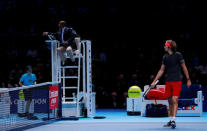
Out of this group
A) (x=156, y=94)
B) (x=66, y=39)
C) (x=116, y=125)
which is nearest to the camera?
(x=116, y=125)

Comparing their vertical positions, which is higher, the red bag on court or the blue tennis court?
the red bag on court

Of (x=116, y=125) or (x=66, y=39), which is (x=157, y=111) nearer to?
(x=116, y=125)

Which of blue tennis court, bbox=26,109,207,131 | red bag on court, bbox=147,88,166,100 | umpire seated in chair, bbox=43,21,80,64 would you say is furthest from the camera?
red bag on court, bbox=147,88,166,100

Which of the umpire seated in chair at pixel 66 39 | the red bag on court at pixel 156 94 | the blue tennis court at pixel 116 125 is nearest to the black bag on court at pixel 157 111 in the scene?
the red bag on court at pixel 156 94

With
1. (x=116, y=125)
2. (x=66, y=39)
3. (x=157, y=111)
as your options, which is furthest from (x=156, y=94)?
(x=66, y=39)

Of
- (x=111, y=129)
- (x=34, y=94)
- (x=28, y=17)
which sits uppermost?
(x=28, y=17)

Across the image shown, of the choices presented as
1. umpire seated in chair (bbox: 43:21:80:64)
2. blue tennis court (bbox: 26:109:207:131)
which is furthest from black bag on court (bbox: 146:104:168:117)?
umpire seated in chair (bbox: 43:21:80:64)

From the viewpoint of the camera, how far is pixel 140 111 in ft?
44.3

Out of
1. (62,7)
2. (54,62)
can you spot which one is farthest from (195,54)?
(54,62)

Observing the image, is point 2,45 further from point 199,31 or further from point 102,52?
point 199,31

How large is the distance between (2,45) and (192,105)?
36.5 ft

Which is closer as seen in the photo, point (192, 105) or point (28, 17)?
point (192, 105)

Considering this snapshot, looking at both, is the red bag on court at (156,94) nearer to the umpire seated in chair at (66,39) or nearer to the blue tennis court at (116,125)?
the blue tennis court at (116,125)

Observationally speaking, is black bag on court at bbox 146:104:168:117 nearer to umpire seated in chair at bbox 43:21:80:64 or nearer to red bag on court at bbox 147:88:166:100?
red bag on court at bbox 147:88:166:100
